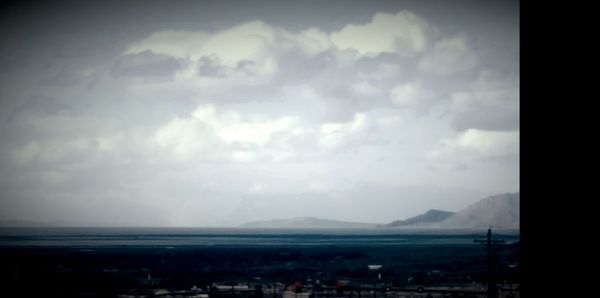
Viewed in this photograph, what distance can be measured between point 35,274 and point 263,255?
40362 millimetres

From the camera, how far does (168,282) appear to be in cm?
5847

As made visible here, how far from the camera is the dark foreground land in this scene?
48.6 m

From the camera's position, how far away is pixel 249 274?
67375 mm

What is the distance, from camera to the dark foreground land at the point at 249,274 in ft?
159

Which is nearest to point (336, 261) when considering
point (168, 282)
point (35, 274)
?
point (168, 282)
